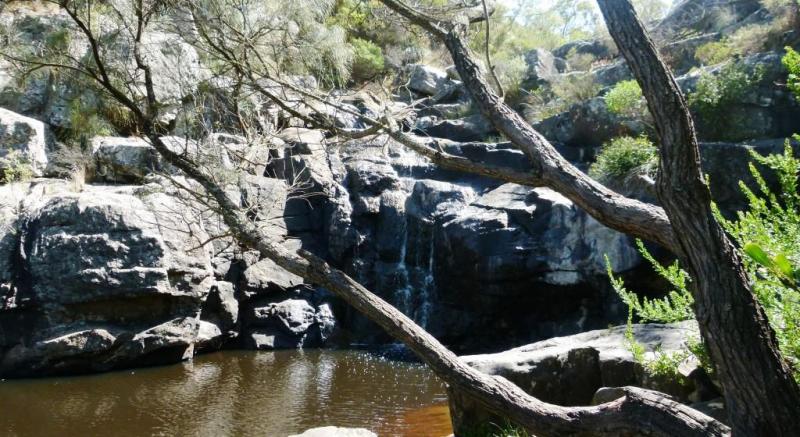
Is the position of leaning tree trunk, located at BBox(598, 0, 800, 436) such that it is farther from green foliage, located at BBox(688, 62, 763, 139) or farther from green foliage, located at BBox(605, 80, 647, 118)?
green foliage, located at BBox(605, 80, 647, 118)

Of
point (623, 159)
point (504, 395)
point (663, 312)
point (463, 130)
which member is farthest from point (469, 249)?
point (504, 395)

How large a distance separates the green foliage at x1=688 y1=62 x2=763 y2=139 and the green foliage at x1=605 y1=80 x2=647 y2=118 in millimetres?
837

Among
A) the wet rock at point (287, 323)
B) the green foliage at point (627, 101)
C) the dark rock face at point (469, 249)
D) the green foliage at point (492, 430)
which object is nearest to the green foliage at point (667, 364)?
the green foliage at point (492, 430)

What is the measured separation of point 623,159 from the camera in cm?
920

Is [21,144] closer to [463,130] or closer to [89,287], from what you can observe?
[89,287]

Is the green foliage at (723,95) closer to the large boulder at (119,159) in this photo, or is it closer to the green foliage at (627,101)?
the green foliage at (627,101)

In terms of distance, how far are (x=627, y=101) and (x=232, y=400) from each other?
7442mm

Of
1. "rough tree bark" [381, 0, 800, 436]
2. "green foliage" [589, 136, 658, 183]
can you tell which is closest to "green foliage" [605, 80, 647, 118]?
"green foliage" [589, 136, 658, 183]

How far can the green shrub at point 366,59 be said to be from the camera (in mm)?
16312

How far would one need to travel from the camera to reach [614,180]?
9195mm

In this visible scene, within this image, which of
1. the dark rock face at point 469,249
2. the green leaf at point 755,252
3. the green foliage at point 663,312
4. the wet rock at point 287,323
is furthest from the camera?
the wet rock at point 287,323

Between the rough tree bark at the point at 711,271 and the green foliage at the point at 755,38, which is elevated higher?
the green foliage at the point at 755,38

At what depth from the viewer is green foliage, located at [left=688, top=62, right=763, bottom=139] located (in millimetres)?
Result: 9469

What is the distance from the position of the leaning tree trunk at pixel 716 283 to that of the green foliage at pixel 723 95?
27.0 feet
